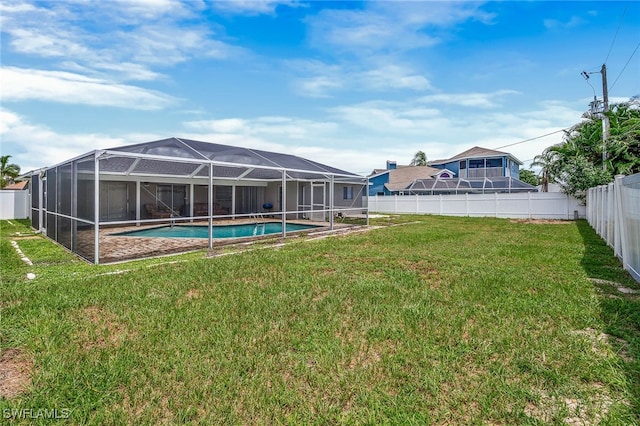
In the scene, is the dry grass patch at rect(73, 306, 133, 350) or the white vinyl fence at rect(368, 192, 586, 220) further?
the white vinyl fence at rect(368, 192, 586, 220)

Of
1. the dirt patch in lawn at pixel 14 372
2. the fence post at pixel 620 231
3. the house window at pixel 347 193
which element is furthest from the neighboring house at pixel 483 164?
the dirt patch in lawn at pixel 14 372

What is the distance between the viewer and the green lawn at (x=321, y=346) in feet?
7.98

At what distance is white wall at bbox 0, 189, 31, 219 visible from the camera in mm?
18203

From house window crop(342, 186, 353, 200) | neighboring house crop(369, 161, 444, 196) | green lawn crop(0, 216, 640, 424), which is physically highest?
neighboring house crop(369, 161, 444, 196)

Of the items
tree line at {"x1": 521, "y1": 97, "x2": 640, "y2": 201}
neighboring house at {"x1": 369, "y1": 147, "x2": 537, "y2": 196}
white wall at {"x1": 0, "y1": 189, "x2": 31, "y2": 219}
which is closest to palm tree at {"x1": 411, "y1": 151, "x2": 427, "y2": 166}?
neighboring house at {"x1": 369, "y1": 147, "x2": 537, "y2": 196}

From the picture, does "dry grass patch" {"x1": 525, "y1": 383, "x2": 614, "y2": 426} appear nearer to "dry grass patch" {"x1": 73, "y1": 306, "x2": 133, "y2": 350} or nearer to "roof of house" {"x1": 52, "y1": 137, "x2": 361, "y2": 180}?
"dry grass patch" {"x1": 73, "y1": 306, "x2": 133, "y2": 350}

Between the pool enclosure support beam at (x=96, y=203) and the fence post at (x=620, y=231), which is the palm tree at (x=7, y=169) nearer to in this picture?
the pool enclosure support beam at (x=96, y=203)

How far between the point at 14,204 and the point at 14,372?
20.6 meters

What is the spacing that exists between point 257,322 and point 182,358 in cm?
96

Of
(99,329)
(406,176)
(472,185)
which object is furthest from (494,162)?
(99,329)

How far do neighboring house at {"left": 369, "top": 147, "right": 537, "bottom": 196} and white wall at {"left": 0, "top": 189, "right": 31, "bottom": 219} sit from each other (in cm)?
2497

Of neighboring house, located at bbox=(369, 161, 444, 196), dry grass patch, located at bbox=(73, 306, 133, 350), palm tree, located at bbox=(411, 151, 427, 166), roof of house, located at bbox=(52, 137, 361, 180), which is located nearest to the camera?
dry grass patch, located at bbox=(73, 306, 133, 350)

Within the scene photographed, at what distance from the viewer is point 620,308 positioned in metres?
4.33

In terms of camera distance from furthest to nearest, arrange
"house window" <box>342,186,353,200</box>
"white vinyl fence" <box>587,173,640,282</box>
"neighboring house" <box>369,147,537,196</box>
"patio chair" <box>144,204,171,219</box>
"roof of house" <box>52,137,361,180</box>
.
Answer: "neighboring house" <box>369,147,537,196</box> → "house window" <box>342,186,353,200</box> → "patio chair" <box>144,204,171,219</box> → "roof of house" <box>52,137,361,180</box> → "white vinyl fence" <box>587,173,640,282</box>
